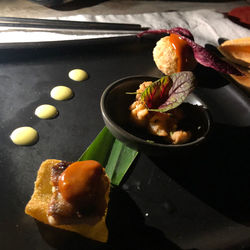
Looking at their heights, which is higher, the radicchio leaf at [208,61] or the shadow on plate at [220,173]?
the radicchio leaf at [208,61]

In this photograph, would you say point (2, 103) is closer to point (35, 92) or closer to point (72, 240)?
point (35, 92)

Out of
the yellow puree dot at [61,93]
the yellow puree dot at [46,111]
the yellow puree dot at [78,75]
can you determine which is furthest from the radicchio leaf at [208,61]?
the yellow puree dot at [46,111]

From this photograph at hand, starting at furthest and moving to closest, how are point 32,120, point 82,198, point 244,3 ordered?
point 244,3 → point 32,120 → point 82,198

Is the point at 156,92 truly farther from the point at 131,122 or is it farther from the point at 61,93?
the point at 61,93

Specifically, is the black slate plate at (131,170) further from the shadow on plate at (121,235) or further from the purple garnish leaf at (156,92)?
the purple garnish leaf at (156,92)

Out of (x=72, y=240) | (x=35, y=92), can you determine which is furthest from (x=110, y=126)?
(x=35, y=92)

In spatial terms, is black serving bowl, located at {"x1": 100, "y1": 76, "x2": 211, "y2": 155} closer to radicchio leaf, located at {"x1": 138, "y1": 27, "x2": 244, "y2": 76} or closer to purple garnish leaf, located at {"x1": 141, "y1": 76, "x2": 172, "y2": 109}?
purple garnish leaf, located at {"x1": 141, "y1": 76, "x2": 172, "y2": 109}

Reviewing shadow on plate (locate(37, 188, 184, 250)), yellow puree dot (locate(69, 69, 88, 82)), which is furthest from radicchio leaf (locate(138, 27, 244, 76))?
shadow on plate (locate(37, 188, 184, 250))
